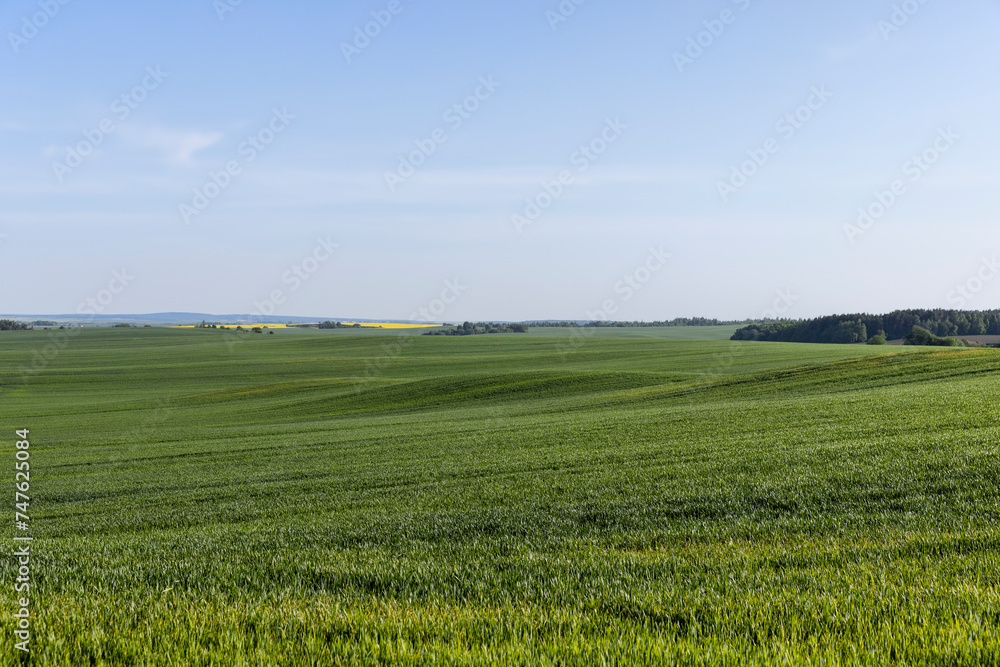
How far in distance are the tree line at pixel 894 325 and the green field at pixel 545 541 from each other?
3927 inches

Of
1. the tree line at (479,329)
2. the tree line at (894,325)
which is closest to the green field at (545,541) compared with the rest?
the tree line at (894,325)

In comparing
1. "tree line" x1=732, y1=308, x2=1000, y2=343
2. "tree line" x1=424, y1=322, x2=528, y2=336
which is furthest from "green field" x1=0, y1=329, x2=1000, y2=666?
"tree line" x1=424, y1=322, x2=528, y2=336

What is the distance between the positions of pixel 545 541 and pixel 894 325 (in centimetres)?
13155

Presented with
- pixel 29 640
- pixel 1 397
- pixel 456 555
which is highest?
pixel 29 640

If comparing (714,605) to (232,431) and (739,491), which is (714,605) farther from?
(232,431)

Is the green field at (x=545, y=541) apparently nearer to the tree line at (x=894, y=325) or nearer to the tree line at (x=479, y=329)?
the tree line at (x=894, y=325)

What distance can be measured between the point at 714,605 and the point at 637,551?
10.1 feet

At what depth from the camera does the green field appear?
4.84 meters

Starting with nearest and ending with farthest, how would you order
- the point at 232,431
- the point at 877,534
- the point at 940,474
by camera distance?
the point at 877,534 < the point at 940,474 < the point at 232,431

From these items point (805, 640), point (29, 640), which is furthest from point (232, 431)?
point (805, 640)

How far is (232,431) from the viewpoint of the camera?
126 ft

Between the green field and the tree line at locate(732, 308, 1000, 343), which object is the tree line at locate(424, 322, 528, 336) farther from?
the green field

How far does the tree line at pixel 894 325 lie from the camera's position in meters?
117

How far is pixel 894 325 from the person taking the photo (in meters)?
119
